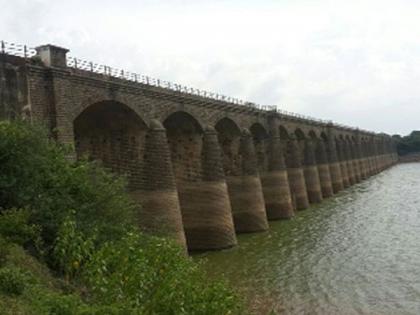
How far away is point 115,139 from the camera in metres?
31.2

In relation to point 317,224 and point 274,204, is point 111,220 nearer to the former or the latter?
point 317,224

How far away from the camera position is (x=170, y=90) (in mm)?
33250

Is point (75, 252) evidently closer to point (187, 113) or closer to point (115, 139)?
point (115, 139)

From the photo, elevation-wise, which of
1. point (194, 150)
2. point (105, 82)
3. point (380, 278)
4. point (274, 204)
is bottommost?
point (380, 278)

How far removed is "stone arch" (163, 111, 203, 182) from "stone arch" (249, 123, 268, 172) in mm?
13285

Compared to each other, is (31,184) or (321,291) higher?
(31,184)

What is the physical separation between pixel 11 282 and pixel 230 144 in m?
33.8

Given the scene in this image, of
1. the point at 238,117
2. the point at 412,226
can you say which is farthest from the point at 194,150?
the point at 412,226

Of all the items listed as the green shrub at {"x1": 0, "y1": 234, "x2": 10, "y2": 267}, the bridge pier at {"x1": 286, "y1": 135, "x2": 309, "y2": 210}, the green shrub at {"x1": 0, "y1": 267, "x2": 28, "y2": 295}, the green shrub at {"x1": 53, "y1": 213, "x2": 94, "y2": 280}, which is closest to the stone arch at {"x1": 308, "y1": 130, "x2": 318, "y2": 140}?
the bridge pier at {"x1": 286, "y1": 135, "x2": 309, "y2": 210}

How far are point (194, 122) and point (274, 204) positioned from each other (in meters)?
15.5

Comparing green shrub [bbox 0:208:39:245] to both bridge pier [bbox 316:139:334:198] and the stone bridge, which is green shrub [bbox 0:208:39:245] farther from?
bridge pier [bbox 316:139:334:198]

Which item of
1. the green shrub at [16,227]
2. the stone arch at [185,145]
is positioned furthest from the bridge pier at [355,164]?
the green shrub at [16,227]

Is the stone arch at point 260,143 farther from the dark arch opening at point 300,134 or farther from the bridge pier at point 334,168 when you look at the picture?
the bridge pier at point 334,168

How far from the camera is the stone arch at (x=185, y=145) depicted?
36.5 metres
